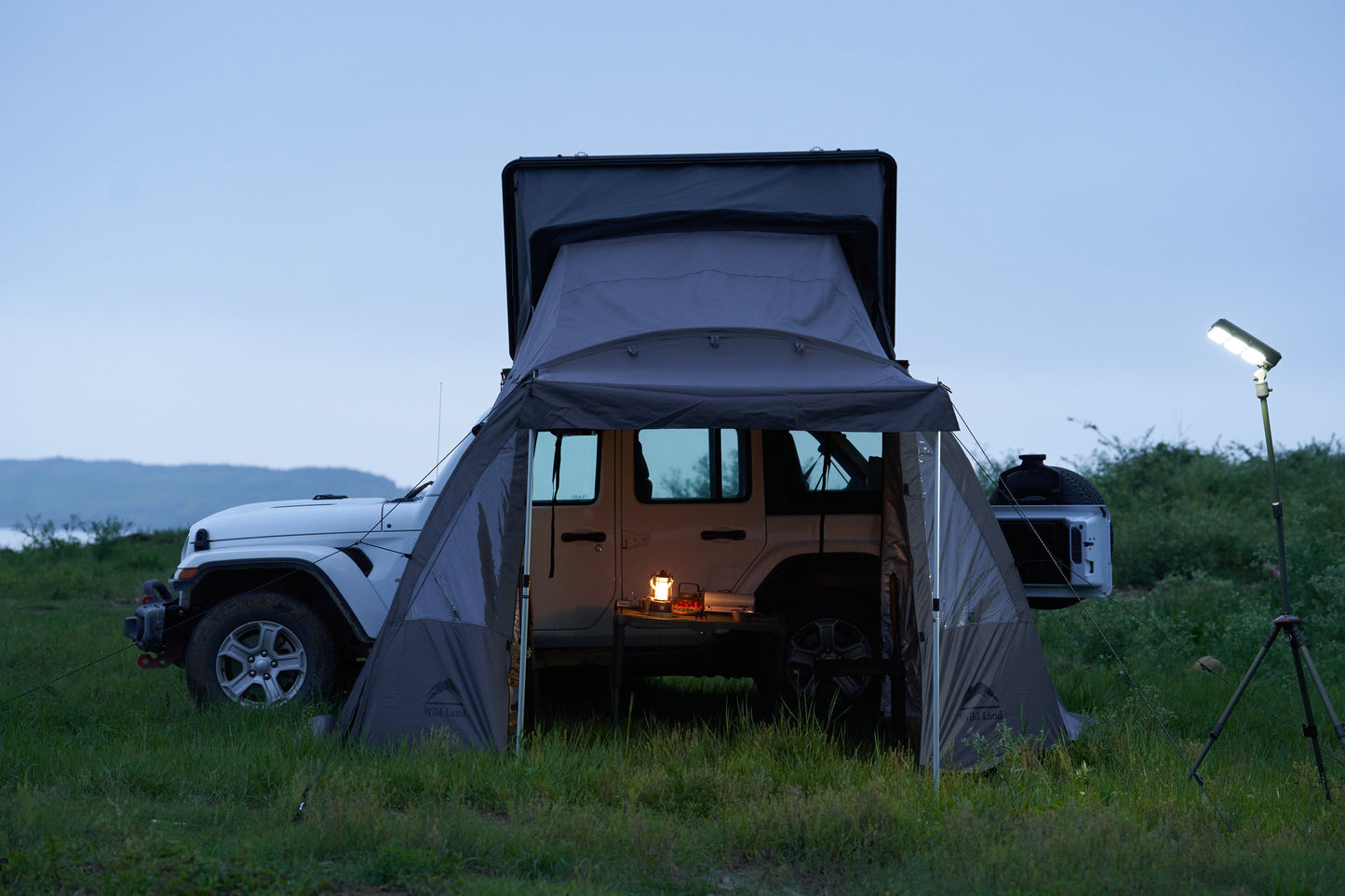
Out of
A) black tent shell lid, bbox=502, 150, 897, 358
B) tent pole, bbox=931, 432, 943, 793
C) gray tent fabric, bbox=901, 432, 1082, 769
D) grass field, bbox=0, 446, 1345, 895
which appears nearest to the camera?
grass field, bbox=0, 446, 1345, 895

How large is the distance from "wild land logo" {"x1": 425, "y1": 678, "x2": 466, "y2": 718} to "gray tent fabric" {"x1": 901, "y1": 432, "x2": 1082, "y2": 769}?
2467 mm

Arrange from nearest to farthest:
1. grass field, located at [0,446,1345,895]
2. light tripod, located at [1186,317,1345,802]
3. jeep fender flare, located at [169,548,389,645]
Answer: grass field, located at [0,446,1345,895]
light tripod, located at [1186,317,1345,802]
jeep fender flare, located at [169,548,389,645]

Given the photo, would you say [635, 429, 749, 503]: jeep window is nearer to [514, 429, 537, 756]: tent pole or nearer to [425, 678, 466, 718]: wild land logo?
[514, 429, 537, 756]: tent pole

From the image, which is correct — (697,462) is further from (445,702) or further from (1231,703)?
(1231,703)

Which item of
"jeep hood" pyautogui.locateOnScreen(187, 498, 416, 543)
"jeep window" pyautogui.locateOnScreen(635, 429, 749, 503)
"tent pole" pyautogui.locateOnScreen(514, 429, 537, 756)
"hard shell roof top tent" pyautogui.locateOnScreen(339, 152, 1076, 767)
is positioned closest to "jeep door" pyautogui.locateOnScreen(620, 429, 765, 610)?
"jeep window" pyautogui.locateOnScreen(635, 429, 749, 503)

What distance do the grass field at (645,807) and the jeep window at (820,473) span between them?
1.43m

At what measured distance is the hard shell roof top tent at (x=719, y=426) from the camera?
5.68 metres

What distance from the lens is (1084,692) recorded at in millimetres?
8070

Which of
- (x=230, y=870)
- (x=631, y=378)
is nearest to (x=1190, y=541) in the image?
(x=631, y=378)

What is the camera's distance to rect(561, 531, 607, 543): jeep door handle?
717 cm

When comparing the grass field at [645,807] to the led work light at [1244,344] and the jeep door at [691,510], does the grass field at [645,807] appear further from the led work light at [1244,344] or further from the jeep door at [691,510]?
the led work light at [1244,344]

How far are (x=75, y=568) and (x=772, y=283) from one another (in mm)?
12941

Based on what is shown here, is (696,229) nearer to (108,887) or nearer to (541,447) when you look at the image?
(541,447)

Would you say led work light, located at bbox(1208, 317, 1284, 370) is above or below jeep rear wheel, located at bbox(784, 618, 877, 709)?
above
